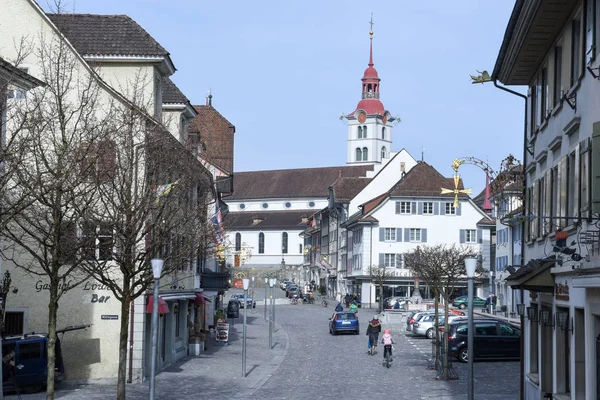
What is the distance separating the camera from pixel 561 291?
647 inches

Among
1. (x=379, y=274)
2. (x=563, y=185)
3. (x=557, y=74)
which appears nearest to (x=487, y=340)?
(x=557, y=74)

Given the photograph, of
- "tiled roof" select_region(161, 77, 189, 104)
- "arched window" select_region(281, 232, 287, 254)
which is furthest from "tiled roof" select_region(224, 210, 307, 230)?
"tiled roof" select_region(161, 77, 189, 104)

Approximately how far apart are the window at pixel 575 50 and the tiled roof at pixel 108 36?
705 inches

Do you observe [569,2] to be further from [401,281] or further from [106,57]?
[401,281]

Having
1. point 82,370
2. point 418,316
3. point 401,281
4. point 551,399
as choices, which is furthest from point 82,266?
point 401,281

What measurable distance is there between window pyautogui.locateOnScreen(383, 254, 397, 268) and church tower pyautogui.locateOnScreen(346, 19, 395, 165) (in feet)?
224

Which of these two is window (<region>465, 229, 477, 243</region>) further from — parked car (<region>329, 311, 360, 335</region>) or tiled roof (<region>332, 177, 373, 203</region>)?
parked car (<region>329, 311, 360, 335</region>)

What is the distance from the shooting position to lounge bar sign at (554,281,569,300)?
52.4 feet

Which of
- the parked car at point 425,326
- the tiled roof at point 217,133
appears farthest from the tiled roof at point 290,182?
the parked car at point 425,326

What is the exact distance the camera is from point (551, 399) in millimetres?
17766

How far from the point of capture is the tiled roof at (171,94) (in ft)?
123

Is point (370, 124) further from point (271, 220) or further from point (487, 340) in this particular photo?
point (487, 340)

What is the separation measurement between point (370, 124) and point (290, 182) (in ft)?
51.4

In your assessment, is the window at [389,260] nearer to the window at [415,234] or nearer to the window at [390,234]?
the window at [390,234]
